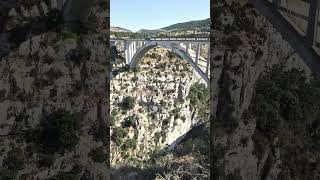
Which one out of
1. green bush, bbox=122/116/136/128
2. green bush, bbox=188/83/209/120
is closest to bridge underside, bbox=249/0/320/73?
green bush, bbox=122/116/136/128

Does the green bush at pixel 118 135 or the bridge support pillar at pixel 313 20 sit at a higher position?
the bridge support pillar at pixel 313 20

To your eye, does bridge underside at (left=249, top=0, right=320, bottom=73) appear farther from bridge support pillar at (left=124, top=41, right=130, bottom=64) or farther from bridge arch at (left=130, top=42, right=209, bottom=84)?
bridge support pillar at (left=124, top=41, right=130, bottom=64)

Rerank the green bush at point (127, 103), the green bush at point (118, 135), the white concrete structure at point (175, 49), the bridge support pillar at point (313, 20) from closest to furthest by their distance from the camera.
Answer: the bridge support pillar at point (313, 20), the white concrete structure at point (175, 49), the green bush at point (118, 135), the green bush at point (127, 103)

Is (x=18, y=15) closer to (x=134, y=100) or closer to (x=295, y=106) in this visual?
(x=295, y=106)

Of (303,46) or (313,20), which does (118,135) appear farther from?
(313,20)

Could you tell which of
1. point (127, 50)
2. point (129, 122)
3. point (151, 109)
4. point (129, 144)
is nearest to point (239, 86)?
point (129, 144)

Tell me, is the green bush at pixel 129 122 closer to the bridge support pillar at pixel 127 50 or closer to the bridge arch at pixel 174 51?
the bridge arch at pixel 174 51

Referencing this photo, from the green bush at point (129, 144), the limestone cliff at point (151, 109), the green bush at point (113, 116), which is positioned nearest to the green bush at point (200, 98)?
the limestone cliff at point (151, 109)
